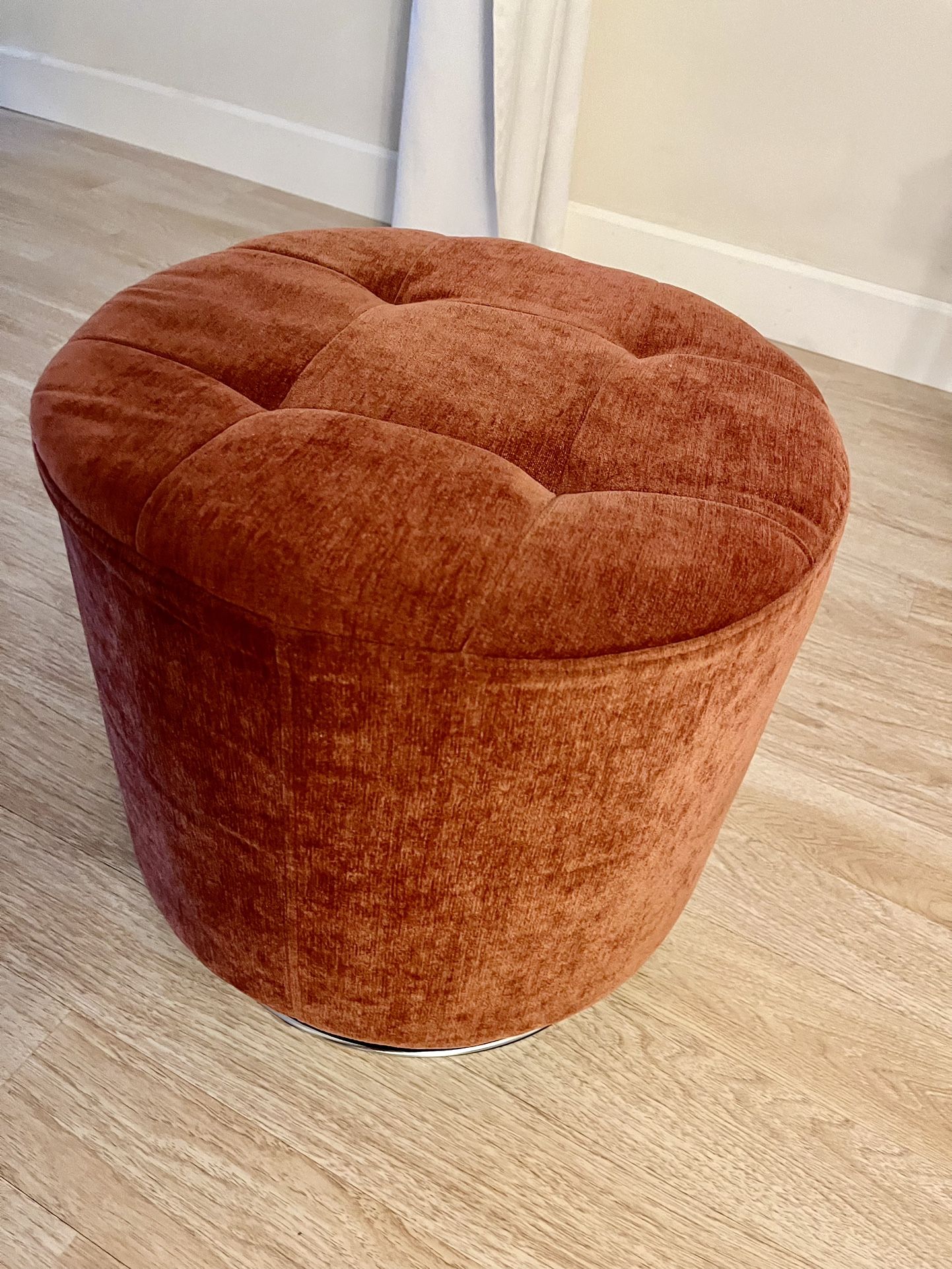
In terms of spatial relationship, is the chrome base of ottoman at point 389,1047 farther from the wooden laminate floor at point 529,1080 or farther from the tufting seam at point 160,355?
the tufting seam at point 160,355

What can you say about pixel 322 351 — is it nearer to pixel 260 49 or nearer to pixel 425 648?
pixel 425 648

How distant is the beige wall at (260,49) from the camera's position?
2574mm

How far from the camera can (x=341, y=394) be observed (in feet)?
2.90

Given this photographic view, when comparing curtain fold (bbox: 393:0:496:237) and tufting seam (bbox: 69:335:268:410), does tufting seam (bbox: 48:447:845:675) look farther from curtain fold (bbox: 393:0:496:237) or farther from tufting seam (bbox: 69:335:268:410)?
curtain fold (bbox: 393:0:496:237)

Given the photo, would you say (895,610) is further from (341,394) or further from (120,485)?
(120,485)

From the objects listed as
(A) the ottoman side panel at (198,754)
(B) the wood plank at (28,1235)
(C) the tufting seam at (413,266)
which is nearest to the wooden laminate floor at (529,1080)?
(B) the wood plank at (28,1235)

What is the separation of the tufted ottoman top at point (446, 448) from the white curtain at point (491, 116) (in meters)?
1.32

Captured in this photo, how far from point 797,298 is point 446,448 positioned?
1.83 metres

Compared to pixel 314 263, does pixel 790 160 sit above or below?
below

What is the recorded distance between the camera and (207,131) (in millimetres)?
2846

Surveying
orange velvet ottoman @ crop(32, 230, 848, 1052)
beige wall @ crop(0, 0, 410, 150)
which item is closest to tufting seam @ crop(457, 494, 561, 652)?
orange velvet ottoman @ crop(32, 230, 848, 1052)

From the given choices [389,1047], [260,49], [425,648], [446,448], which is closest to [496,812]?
[425,648]

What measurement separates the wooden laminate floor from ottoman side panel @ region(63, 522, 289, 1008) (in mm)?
112

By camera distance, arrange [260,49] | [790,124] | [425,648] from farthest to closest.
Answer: [260,49], [790,124], [425,648]
